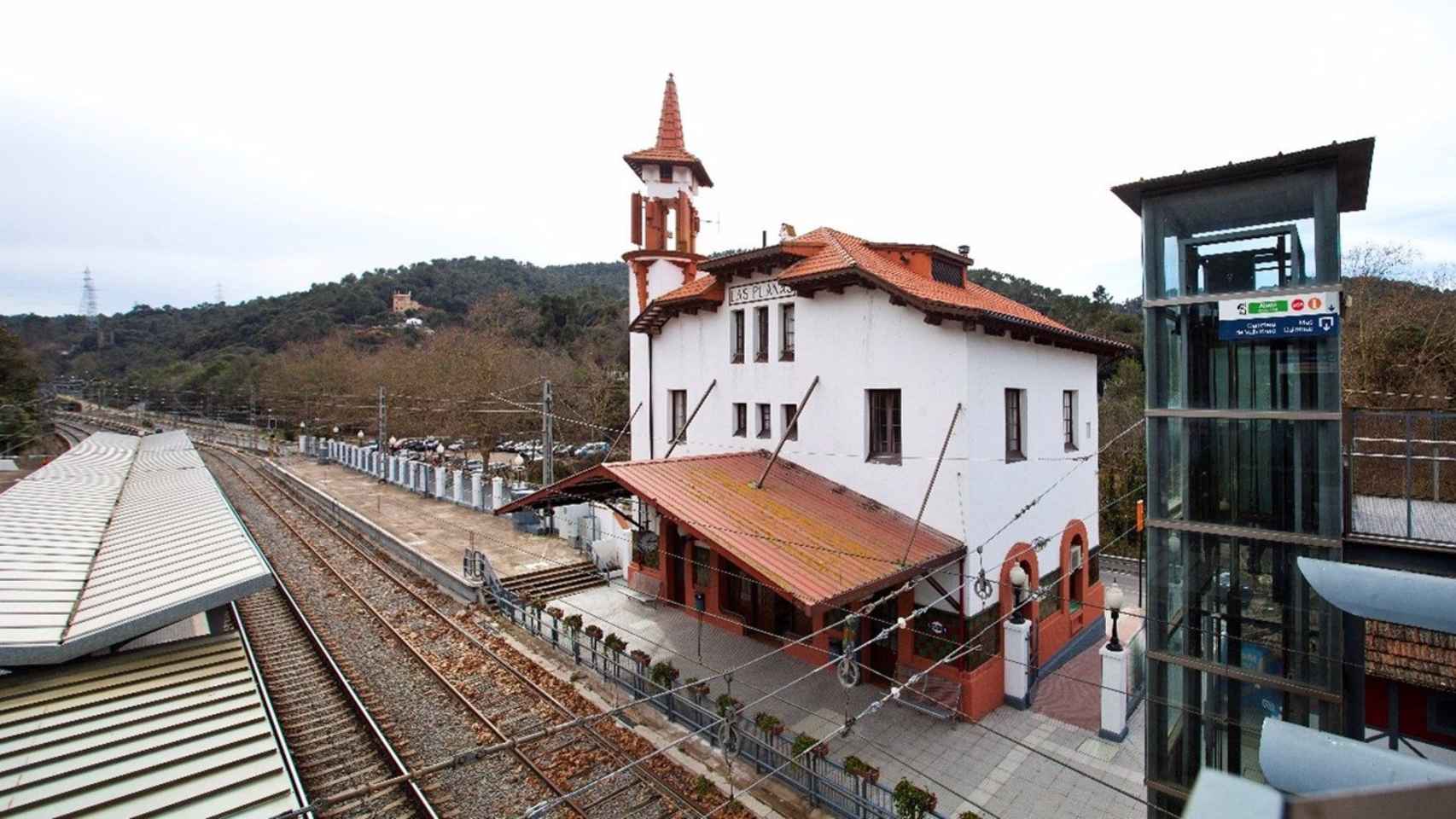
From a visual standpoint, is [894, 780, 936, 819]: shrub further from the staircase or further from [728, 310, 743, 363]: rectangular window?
the staircase

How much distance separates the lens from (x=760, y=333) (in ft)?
57.4

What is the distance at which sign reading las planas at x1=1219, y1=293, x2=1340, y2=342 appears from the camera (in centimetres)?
787

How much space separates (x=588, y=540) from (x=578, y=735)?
1220cm

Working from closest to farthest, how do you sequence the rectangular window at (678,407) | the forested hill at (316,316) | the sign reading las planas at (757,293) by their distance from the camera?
the sign reading las planas at (757,293)
the rectangular window at (678,407)
the forested hill at (316,316)

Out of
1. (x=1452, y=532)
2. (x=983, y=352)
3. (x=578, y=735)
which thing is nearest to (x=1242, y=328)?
(x=1452, y=532)

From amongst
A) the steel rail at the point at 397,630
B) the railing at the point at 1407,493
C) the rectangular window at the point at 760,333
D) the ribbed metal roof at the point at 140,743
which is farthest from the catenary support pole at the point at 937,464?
the ribbed metal roof at the point at 140,743

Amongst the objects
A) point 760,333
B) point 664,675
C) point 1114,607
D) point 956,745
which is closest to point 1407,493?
point 1114,607

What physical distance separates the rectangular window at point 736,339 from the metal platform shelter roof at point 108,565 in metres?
11.0

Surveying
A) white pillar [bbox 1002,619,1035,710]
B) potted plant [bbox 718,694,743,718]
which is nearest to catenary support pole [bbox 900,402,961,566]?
white pillar [bbox 1002,619,1035,710]

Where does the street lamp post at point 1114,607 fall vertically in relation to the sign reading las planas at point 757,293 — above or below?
below

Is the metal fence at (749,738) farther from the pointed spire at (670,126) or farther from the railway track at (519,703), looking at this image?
the pointed spire at (670,126)

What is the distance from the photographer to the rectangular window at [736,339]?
17.9 m

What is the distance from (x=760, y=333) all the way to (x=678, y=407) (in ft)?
13.4

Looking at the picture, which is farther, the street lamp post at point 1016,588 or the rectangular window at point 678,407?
the rectangular window at point 678,407
